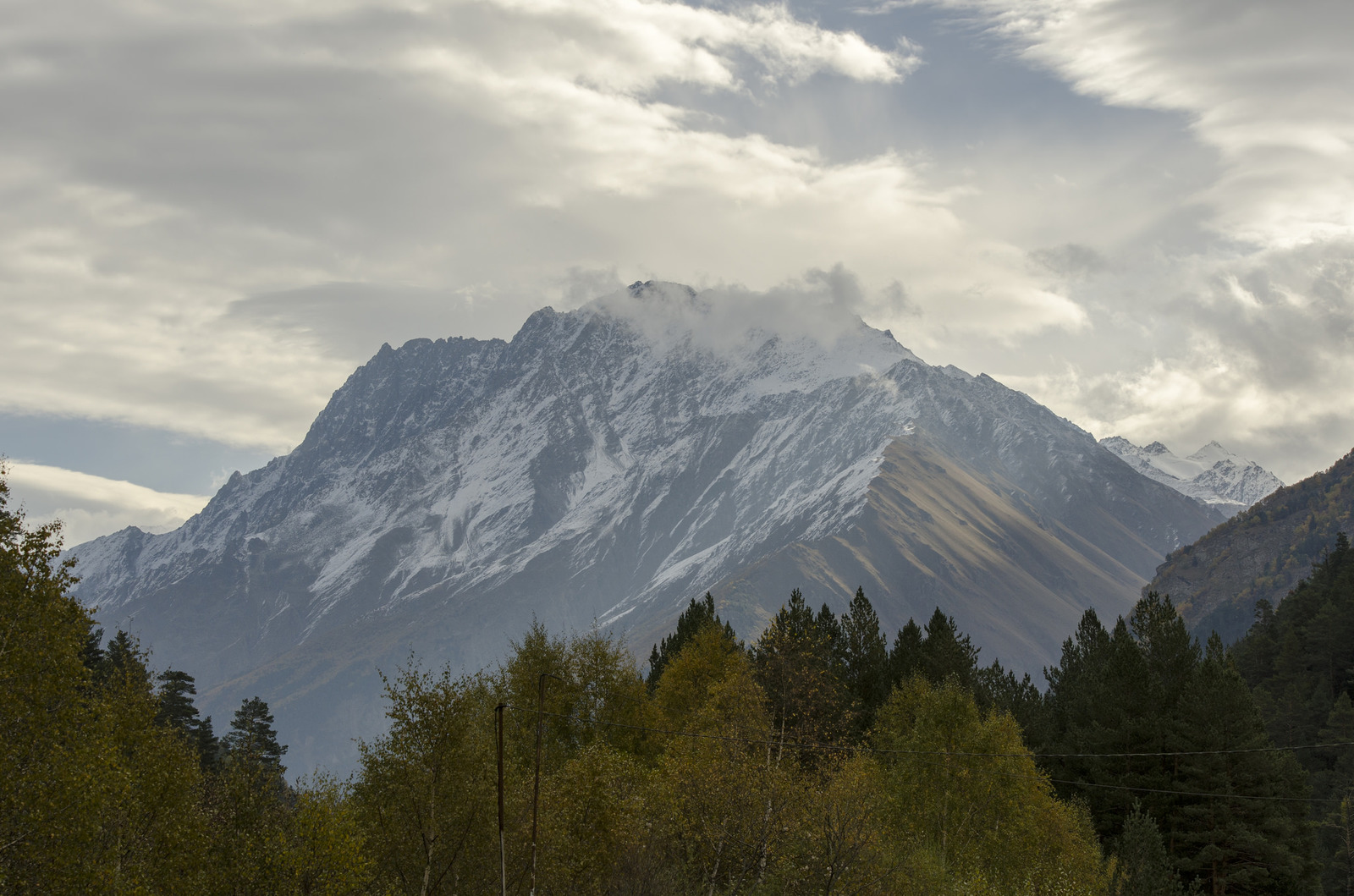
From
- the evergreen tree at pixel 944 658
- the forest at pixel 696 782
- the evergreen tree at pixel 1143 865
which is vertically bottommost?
the evergreen tree at pixel 1143 865

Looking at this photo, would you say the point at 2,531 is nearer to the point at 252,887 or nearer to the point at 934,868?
the point at 252,887

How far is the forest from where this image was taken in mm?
43625

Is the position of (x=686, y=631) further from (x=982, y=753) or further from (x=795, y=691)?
(x=982, y=753)

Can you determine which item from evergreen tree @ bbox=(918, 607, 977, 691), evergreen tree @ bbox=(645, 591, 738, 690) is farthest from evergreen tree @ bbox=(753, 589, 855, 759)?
evergreen tree @ bbox=(645, 591, 738, 690)

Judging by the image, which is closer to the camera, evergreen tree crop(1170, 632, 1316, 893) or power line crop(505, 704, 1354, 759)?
power line crop(505, 704, 1354, 759)

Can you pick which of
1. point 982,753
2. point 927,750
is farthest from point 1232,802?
point 927,750

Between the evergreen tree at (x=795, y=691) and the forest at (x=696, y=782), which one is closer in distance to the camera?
the forest at (x=696, y=782)

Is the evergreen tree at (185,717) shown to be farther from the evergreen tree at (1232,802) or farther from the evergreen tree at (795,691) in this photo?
the evergreen tree at (1232,802)

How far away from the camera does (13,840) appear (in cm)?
3762

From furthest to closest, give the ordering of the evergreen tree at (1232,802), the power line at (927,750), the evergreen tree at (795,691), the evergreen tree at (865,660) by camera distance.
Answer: the evergreen tree at (865,660) < the evergreen tree at (795,691) < the evergreen tree at (1232,802) < the power line at (927,750)

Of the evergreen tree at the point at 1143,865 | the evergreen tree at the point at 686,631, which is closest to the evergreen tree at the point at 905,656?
the evergreen tree at the point at 686,631

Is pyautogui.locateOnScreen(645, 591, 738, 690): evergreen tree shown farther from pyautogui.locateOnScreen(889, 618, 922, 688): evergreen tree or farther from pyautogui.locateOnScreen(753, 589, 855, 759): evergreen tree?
pyautogui.locateOnScreen(753, 589, 855, 759): evergreen tree

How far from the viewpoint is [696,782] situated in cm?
5750

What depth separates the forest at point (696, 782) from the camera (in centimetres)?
4362
